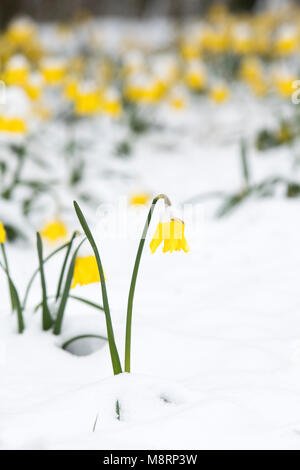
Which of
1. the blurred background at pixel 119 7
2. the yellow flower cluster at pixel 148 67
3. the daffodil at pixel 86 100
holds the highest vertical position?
the blurred background at pixel 119 7

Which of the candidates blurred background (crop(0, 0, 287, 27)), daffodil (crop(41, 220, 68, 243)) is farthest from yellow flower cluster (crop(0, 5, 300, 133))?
blurred background (crop(0, 0, 287, 27))

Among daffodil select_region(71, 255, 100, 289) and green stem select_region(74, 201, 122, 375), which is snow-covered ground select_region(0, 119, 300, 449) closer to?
green stem select_region(74, 201, 122, 375)

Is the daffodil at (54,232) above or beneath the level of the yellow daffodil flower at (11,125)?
beneath

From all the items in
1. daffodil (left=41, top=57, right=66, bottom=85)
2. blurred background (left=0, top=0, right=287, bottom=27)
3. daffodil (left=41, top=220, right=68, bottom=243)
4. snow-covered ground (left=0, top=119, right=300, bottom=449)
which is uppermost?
blurred background (left=0, top=0, right=287, bottom=27)

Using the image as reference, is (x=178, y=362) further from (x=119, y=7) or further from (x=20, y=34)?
(x=119, y=7)

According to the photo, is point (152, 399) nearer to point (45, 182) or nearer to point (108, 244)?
point (108, 244)

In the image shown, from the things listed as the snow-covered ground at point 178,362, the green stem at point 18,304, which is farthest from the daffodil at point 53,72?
the green stem at point 18,304

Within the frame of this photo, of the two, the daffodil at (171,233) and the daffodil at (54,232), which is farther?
the daffodil at (54,232)

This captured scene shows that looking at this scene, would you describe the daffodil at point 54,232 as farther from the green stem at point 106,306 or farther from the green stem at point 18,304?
the green stem at point 106,306

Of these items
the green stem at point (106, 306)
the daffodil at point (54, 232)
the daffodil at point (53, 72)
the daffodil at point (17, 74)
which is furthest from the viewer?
the daffodil at point (53, 72)
